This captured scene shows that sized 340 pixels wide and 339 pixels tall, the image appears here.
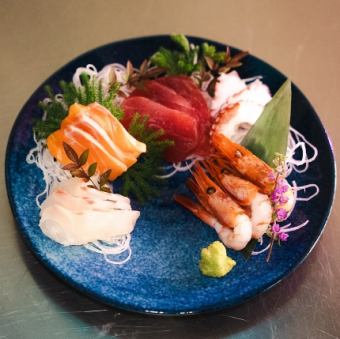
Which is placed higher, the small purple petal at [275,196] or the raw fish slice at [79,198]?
the small purple petal at [275,196]

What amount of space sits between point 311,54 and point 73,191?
154 centimetres

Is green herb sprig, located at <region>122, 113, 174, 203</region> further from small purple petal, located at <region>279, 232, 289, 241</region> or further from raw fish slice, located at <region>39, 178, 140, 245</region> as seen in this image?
small purple petal, located at <region>279, 232, 289, 241</region>

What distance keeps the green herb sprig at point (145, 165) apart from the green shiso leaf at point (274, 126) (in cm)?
33

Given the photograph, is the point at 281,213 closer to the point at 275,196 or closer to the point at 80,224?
the point at 275,196

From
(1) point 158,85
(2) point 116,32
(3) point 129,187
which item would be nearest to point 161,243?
(3) point 129,187

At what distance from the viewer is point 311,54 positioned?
9.36 feet

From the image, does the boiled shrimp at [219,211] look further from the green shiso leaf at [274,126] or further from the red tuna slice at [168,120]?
the green shiso leaf at [274,126]

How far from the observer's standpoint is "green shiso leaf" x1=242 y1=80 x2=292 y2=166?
2049 millimetres

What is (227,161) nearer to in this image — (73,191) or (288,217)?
(288,217)

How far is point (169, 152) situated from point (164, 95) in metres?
0.22

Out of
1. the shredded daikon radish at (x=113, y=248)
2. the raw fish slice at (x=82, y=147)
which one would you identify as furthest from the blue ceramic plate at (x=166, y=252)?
the raw fish slice at (x=82, y=147)

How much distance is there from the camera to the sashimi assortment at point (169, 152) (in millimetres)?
1899

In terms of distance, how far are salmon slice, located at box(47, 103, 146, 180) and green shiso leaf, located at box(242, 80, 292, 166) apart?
1.42 ft

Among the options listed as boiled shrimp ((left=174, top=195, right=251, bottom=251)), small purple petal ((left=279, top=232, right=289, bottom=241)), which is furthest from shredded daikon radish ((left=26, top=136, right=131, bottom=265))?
small purple petal ((left=279, top=232, right=289, bottom=241))
